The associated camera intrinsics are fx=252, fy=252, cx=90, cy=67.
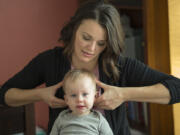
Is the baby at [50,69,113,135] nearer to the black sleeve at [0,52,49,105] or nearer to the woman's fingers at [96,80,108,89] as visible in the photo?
the woman's fingers at [96,80,108,89]

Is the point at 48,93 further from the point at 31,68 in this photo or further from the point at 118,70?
the point at 118,70

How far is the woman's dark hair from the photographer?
123 cm

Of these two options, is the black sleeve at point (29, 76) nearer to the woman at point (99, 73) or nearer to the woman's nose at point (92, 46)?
the woman at point (99, 73)

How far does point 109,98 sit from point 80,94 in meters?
0.15

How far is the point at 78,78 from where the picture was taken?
3.89 feet

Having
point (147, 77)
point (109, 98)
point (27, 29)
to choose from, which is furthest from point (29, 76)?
point (27, 29)

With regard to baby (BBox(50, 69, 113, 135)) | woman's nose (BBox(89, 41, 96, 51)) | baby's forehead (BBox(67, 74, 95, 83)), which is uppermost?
woman's nose (BBox(89, 41, 96, 51))

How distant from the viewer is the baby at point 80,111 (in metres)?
1.17

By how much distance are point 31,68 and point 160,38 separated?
1127 mm

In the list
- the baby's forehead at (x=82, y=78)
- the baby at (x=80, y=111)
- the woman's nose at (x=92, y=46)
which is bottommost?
the baby at (x=80, y=111)

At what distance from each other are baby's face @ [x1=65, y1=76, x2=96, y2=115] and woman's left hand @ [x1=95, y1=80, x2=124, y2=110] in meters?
0.06

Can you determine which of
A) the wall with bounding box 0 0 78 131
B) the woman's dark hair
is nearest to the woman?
the woman's dark hair

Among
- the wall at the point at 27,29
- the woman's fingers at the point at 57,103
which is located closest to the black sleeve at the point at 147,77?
the woman's fingers at the point at 57,103

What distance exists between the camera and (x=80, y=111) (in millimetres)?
1189
